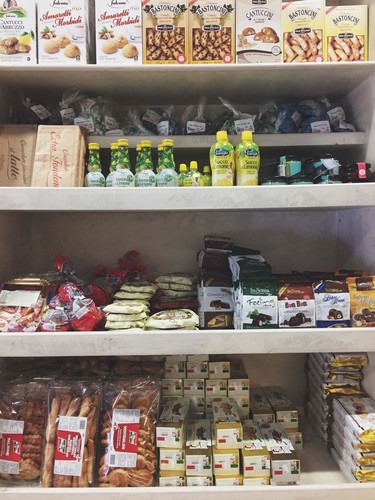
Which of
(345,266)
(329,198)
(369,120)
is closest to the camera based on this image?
(329,198)

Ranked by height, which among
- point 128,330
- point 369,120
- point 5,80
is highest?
point 5,80

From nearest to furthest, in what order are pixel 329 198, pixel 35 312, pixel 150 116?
pixel 329 198
pixel 35 312
pixel 150 116

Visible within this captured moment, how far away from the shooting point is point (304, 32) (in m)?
1.50

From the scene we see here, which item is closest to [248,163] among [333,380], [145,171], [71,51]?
[145,171]

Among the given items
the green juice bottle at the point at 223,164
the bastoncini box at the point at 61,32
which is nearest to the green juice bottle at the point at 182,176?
the green juice bottle at the point at 223,164

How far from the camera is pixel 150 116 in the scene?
5.56ft

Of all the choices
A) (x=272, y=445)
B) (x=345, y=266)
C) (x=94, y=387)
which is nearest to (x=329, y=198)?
(x=345, y=266)

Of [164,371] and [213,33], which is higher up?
[213,33]

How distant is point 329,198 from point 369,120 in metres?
0.44

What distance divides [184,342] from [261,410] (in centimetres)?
55

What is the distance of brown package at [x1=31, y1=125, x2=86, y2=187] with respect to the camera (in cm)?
→ 146

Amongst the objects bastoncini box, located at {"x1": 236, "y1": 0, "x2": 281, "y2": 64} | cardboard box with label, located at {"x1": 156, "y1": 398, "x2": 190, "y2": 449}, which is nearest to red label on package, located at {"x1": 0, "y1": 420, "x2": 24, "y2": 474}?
cardboard box with label, located at {"x1": 156, "y1": 398, "x2": 190, "y2": 449}

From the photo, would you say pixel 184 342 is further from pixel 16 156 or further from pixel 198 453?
pixel 16 156

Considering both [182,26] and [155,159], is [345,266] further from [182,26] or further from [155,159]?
[182,26]
